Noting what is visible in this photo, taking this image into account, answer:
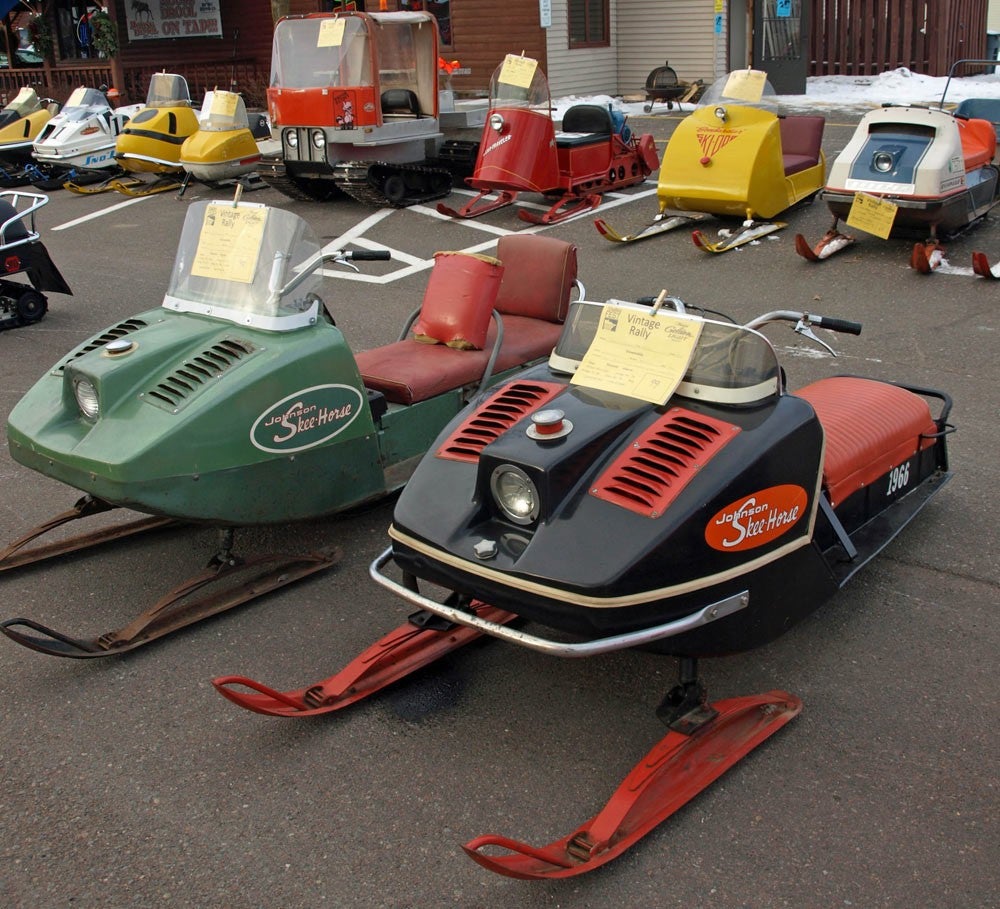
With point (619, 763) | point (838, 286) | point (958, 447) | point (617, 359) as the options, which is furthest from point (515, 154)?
point (619, 763)

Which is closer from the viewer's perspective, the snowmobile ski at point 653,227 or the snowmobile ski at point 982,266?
the snowmobile ski at point 982,266

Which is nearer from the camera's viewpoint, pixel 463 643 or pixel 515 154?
pixel 463 643

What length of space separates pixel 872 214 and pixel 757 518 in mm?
5732

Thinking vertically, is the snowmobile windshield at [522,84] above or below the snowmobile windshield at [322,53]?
below

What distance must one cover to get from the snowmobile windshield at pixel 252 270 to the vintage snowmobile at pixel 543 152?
5.89m

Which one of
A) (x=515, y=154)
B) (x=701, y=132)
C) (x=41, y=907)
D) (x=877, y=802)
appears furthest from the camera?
(x=515, y=154)

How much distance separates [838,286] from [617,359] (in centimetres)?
508

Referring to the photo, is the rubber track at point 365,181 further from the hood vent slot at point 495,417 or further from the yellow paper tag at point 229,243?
the hood vent slot at point 495,417

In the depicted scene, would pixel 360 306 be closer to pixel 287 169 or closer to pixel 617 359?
pixel 287 169

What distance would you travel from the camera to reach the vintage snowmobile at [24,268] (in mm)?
8000

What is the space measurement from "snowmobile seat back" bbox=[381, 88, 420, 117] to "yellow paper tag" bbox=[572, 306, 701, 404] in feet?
30.1

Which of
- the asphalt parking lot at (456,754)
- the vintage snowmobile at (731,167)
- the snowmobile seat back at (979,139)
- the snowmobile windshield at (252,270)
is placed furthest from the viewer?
the vintage snowmobile at (731,167)

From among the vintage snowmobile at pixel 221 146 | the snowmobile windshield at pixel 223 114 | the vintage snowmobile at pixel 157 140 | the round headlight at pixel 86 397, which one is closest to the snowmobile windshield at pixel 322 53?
the vintage snowmobile at pixel 221 146

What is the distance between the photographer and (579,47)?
58.4 feet
